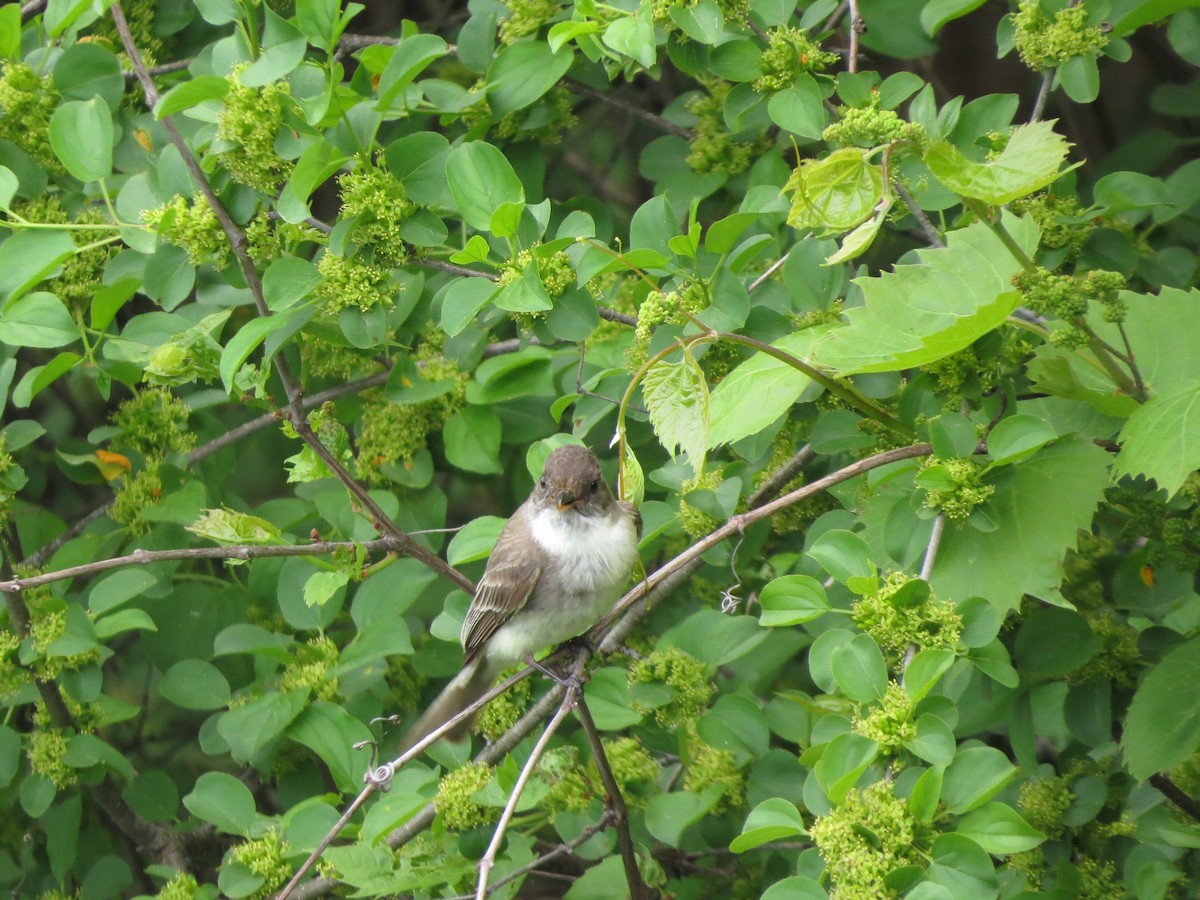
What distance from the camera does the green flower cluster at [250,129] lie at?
315 cm

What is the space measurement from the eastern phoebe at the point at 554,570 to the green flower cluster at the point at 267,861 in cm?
64

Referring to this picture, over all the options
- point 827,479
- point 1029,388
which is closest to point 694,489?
point 827,479

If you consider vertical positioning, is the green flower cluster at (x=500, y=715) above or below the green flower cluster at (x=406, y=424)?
below

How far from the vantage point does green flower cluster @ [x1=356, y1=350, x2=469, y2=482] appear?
4086mm

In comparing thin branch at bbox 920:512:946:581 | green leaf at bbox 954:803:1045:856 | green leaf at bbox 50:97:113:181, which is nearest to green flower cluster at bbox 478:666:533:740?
thin branch at bbox 920:512:946:581

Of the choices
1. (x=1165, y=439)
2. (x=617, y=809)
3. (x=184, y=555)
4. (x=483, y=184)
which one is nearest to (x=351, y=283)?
(x=483, y=184)

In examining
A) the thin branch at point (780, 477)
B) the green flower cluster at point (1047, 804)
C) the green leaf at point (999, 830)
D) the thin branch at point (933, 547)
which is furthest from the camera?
the thin branch at point (780, 477)

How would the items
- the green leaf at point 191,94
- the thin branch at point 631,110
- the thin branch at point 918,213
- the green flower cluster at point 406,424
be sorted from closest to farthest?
the thin branch at point 918,213 < the green leaf at point 191,94 < the green flower cluster at point 406,424 < the thin branch at point 631,110

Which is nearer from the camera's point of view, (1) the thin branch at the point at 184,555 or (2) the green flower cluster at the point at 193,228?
(1) the thin branch at the point at 184,555

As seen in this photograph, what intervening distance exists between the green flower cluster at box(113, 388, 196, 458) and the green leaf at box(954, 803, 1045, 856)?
9.36 feet

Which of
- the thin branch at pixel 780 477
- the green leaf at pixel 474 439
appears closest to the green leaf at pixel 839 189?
the thin branch at pixel 780 477

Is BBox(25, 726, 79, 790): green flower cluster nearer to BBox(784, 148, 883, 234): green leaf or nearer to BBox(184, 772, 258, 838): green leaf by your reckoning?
BBox(184, 772, 258, 838): green leaf

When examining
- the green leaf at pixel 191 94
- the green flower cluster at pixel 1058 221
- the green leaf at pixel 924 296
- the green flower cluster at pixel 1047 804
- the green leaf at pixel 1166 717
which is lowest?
the green flower cluster at pixel 1047 804

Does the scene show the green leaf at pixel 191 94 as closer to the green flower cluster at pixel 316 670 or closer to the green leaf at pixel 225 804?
the green flower cluster at pixel 316 670
